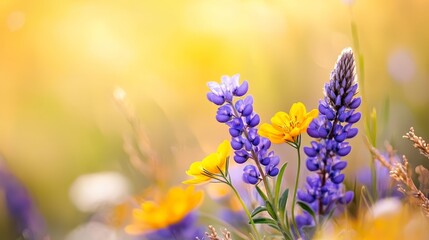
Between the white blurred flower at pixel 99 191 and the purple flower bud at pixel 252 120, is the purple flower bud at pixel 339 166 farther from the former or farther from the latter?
the white blurred flower at pixel 99 191

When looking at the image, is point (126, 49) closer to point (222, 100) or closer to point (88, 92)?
point (88, 92)

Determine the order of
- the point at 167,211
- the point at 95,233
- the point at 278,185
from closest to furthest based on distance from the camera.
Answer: the point at 278,185 < the point at 167,211 < the point at 95,233

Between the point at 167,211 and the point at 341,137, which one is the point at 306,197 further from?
the point at 167,211

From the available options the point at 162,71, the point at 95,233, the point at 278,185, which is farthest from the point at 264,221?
the point at 162,71

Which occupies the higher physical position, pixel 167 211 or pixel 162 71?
pixel 162 71

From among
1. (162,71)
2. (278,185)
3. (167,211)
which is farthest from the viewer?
(162,71)

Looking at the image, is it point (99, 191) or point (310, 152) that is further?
point (99, 191)

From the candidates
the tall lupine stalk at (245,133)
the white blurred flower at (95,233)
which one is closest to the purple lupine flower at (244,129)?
the tall lupine stalk at (245,133)
